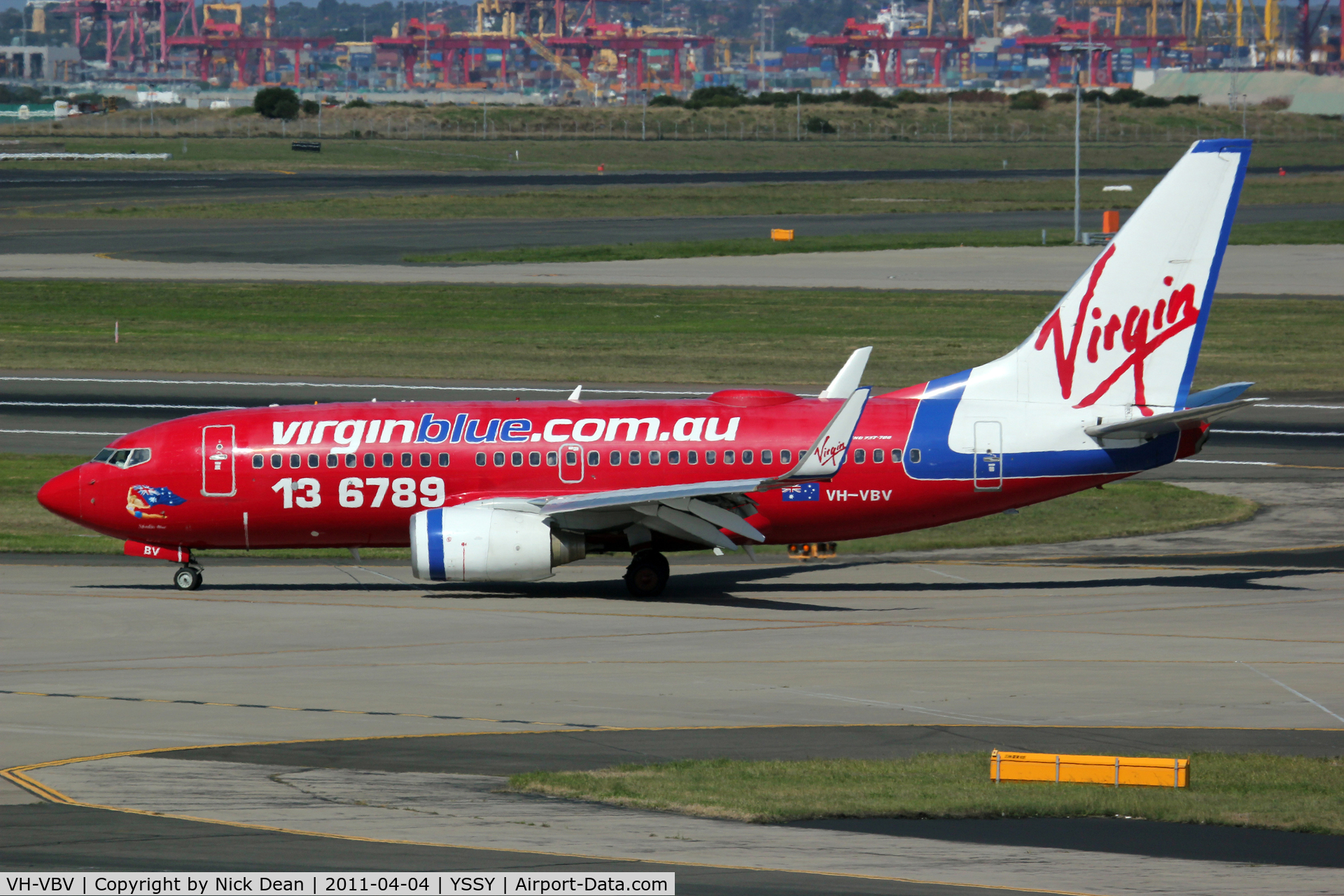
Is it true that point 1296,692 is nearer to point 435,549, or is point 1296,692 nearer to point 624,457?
point 624,457

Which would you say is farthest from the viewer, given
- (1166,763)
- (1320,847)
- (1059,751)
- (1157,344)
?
(1157,344)

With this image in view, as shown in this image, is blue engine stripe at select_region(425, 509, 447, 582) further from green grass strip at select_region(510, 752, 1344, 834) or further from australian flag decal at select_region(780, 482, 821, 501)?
green grass strip at select_region(510, 752, 1344, 834)

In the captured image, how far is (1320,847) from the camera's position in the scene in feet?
62.4

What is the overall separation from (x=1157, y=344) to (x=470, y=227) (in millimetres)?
88805

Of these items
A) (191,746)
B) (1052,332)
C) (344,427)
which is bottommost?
(191,746)

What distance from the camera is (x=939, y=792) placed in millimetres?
21453

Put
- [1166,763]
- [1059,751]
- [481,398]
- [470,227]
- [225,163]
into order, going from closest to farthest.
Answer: [1166,763] → [1059,751] → [481,398] → [470,227] → [225,163]

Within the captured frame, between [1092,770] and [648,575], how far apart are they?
16.3m

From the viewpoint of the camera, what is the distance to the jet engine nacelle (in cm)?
3484

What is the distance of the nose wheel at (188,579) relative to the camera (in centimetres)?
3800

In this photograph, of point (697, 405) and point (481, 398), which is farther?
point (481, 398)

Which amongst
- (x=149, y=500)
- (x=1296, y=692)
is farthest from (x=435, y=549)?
(x=1296, y=692)

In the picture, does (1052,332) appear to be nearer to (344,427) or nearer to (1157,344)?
(1157,344)

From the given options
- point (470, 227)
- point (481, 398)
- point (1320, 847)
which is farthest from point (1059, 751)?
point (470, 227)
